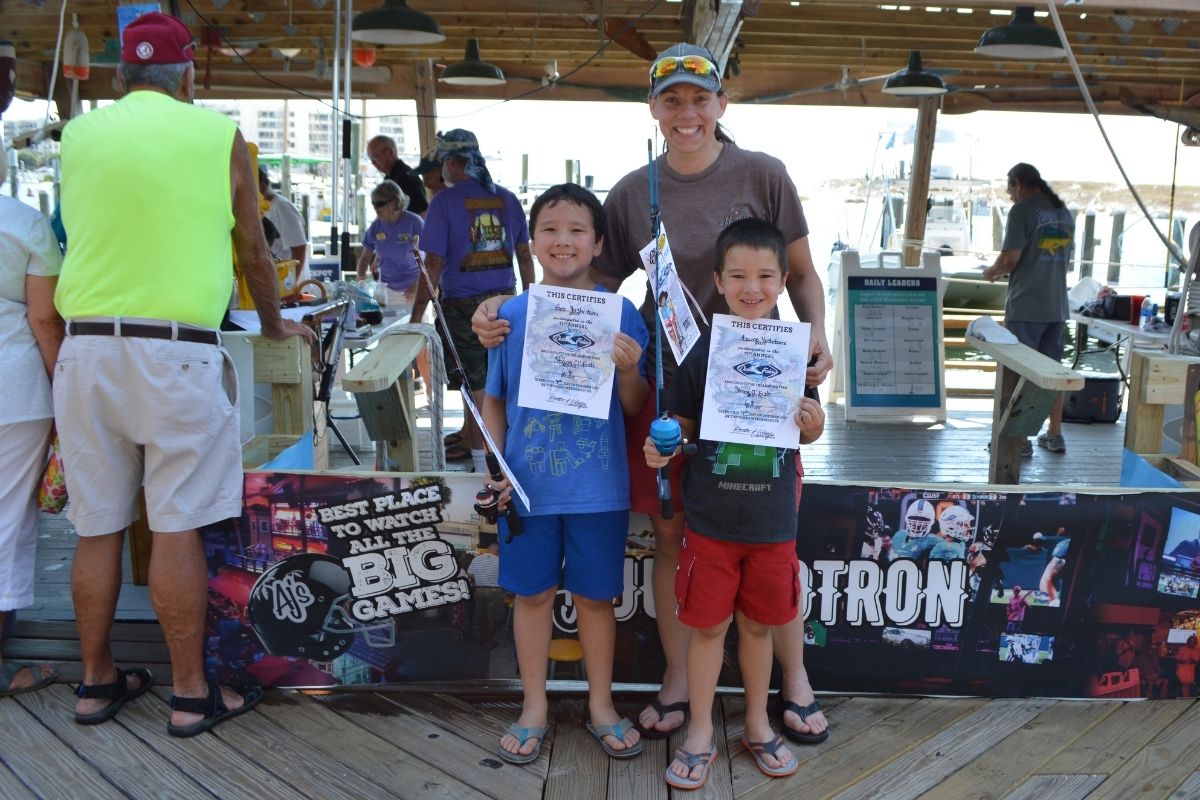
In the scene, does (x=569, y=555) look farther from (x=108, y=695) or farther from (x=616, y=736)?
(x=108, y=695)

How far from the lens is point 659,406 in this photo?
8.20 feet

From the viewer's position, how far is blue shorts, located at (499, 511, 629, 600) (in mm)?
2621

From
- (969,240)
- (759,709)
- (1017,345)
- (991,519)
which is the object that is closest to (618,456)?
(759,709)

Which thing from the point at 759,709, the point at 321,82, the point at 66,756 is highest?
the point at 321,82

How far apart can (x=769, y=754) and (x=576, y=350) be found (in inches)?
43.6

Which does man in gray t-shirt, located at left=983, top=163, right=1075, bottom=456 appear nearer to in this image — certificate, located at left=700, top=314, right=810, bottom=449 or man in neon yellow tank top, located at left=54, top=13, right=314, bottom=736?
certificate, located at left=700, top=314, right=810, bottom=449

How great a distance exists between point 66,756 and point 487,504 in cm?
126

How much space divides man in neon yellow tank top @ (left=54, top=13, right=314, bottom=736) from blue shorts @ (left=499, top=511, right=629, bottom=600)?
78 centimetres

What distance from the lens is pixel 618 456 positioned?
264 cm

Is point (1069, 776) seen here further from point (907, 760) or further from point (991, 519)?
point (991, 519)

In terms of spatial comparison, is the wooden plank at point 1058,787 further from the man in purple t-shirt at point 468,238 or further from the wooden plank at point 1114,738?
the man in purple t-shirt at point 468,238

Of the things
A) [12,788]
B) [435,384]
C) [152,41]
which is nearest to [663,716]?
[435,384]

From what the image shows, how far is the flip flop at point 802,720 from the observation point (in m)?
2.74

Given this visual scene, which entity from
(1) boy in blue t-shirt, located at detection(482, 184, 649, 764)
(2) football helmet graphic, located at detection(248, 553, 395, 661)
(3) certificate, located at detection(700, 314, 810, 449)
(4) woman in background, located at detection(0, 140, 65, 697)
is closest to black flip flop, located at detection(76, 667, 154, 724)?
(4) woman in background, located at detection(0, 140, 65, 697)
